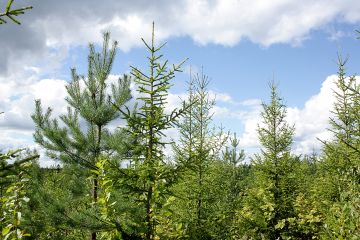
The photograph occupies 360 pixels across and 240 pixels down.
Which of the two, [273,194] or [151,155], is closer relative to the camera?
[151,155]

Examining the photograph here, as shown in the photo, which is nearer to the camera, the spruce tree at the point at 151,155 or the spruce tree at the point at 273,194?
the spruce tree at the point at 151,155

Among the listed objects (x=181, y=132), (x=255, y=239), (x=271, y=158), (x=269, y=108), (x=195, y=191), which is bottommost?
(x=255, y=239)

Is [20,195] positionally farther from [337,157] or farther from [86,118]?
[337,157]

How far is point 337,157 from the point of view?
1302 cm

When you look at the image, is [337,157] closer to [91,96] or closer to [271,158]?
[271,158]

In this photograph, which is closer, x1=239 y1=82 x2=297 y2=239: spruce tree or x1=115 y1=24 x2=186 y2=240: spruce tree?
x1=115 y1=24 x2=186 y2=240: spruce tree

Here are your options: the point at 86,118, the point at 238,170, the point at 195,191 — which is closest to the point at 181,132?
the point at 195,191

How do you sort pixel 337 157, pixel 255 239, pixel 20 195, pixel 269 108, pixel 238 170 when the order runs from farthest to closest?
1. pixel 238 170
2. pixel 337 157
3. pixel 269 108
4. pixel 255 239
5. pixel 20 195

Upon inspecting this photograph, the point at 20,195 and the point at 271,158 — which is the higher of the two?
the point at 271,158

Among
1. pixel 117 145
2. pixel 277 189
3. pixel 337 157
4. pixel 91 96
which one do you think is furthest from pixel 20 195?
pixel 337 157

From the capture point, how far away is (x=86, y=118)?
10.3m

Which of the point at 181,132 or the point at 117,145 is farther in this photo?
the point at 181,132

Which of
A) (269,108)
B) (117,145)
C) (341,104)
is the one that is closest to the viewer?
(117,145)

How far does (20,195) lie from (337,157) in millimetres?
11860
